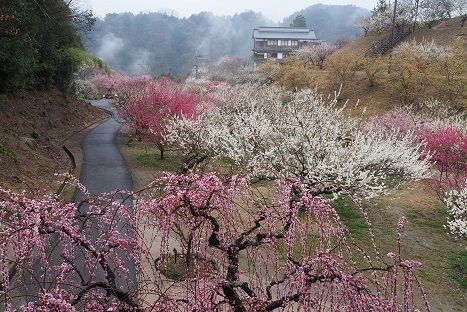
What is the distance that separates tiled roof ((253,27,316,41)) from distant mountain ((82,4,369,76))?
59.0ft

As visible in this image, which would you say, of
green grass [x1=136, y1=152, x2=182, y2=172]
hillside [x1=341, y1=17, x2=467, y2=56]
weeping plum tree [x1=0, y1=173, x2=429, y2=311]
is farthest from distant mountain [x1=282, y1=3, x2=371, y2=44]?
weeping plum tree [x1=0, y1=173, x2=429, y2=311]

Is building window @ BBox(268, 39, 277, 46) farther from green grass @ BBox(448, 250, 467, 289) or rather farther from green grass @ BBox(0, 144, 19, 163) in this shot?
green grass @ BBox(448, 250, 467, 289)

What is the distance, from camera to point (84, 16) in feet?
93.1

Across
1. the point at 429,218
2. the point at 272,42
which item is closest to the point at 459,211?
the point at 429,218

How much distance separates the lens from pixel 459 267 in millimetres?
10977

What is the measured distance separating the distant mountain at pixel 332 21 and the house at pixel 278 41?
41.1 m

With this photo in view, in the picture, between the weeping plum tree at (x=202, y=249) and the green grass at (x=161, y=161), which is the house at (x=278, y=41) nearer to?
the green grass at (x=161, y=161)

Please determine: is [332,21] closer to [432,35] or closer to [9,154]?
[432,35]

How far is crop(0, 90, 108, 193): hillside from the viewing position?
48.8ft

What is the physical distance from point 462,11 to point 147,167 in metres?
51.8

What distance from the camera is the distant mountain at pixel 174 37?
312 feet

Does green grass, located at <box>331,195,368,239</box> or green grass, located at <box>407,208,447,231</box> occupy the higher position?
green grass, located at <box>331,195,368,239</box>

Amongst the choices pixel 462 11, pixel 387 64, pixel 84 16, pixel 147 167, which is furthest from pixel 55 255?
pixel 462 11

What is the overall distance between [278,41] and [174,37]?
159ft
